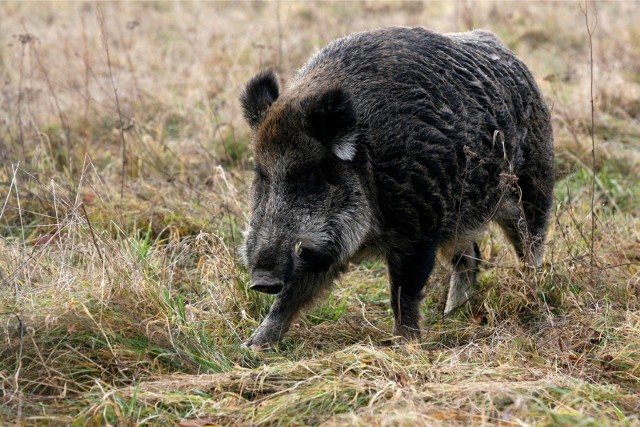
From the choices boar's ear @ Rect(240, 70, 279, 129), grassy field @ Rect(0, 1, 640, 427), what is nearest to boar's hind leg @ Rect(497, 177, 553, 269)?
grassy field @ Rect(0, 1, 640, 427)

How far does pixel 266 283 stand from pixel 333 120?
0.89 m

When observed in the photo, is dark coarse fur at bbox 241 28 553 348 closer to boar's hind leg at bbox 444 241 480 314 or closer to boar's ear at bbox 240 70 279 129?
boar's ear at bbox 240 70 279 129

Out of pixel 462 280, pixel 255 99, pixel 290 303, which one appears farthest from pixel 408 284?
pixel 255 99

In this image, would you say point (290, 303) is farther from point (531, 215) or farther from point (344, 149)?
point (531, 215)

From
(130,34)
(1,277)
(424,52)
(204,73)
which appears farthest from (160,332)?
(130,34)

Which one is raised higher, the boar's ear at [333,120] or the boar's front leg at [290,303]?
the boar's ear at [333,120]

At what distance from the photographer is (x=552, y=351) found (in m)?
4.33

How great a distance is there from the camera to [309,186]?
4562mm

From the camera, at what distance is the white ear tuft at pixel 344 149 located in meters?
4.53

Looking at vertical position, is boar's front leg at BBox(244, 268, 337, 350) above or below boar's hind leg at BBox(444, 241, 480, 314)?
above

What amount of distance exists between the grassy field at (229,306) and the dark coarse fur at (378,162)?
13.9 inches

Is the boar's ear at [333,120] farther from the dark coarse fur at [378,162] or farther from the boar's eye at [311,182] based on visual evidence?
the boar's eye at [311,182]

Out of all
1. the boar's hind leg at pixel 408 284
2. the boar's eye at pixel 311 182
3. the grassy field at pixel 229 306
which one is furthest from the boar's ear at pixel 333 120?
the grassy field at pixel 229 306

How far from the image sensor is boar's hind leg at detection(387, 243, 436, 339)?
15.9ft
